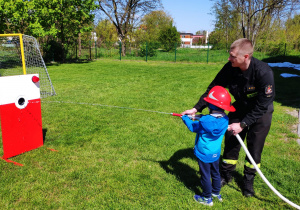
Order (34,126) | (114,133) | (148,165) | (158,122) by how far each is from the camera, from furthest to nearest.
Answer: (158,122), (114,133), (34,126), (148,165)

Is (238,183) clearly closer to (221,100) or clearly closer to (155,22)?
(221,100)

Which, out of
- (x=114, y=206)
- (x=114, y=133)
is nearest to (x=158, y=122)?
(x=114, y=133)

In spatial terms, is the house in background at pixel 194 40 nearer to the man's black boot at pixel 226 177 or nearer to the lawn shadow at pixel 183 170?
the lawn shadow at pixel 183 170

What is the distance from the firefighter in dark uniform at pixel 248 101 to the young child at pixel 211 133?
0.84 ft

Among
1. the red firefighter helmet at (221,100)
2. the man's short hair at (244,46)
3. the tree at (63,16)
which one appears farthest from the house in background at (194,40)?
the red firefighter helmet at (221,100)

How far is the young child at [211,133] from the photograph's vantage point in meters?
2.74

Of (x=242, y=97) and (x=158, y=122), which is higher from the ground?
(x=242, y=97)

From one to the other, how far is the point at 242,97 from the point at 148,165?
1.95 metres

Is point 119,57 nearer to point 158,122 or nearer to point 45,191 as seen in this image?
point 158,122

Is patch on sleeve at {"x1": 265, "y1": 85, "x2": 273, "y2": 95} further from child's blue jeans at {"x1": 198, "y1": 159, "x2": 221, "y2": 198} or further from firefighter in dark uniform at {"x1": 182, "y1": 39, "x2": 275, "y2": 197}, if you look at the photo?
child's blue jeans at {"x1": 198, "y1": 159, "x2": 221, "y2": 198}

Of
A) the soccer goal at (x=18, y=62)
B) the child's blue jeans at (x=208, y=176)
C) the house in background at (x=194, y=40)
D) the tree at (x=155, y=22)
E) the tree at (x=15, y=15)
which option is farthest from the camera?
the house in background at (x=194, y=40)

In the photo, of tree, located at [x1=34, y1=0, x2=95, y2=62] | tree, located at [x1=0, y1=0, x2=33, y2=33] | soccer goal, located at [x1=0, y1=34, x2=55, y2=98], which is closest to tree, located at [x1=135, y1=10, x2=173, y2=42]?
tree, located at [x1=34, y1=0, x2=95, y2=62]

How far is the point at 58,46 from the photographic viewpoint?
→ 2320 cm

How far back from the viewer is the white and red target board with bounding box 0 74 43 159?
161 inches
